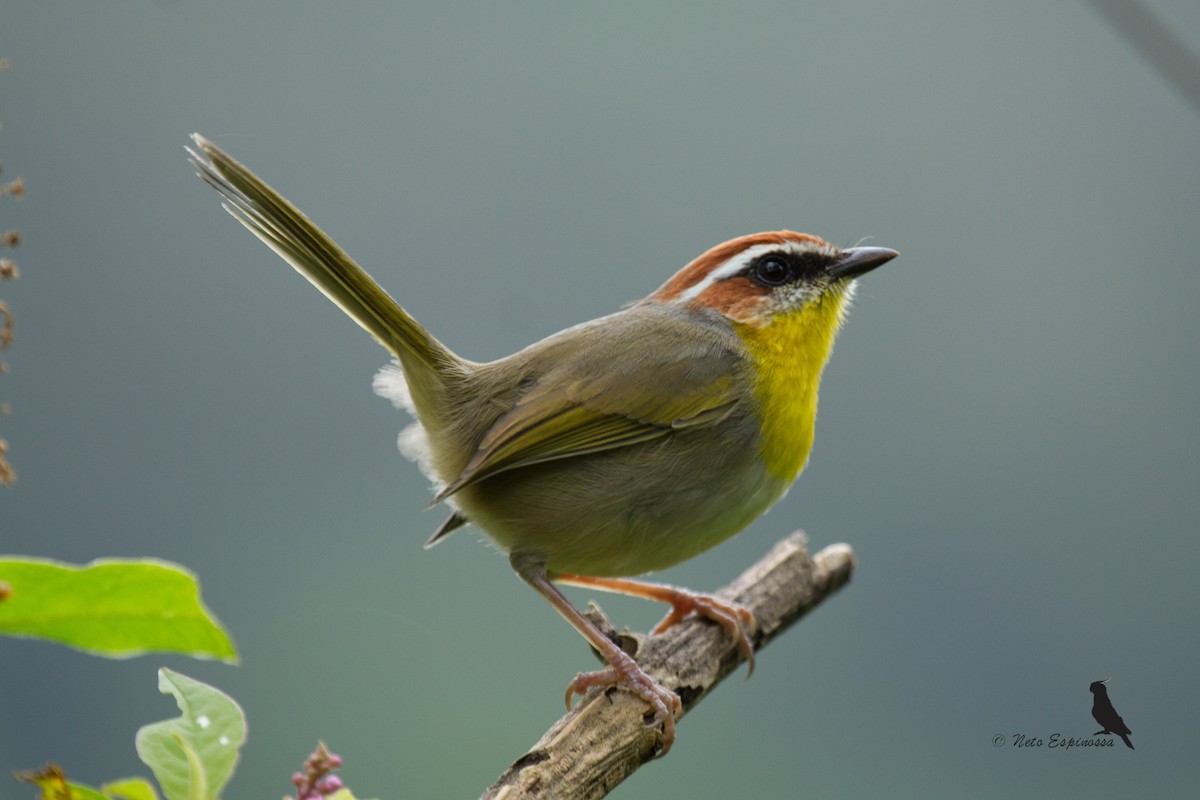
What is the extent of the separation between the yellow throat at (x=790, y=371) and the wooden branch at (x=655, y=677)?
2.09 ft

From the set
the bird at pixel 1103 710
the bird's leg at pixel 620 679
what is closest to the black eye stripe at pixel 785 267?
the bird's leg at pixel 620 679

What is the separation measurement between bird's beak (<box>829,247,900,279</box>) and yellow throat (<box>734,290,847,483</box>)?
0.08 m

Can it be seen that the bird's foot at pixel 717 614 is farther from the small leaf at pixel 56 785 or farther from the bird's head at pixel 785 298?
the small leaf at pixel 56 785

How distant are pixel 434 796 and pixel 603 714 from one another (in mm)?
2420

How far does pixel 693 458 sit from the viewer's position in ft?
10.9

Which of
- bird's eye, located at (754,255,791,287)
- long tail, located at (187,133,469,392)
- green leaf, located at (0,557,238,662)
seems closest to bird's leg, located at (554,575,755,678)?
long tail, located at (187,133,469,392)

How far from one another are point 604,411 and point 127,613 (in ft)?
7.93

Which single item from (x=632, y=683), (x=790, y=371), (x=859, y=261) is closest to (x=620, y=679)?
(x=632, y=683)

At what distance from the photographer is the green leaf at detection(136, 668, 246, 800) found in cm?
118

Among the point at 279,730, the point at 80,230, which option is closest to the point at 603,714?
the point at 279,730

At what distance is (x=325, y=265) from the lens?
319 centimetres

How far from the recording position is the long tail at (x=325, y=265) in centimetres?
289

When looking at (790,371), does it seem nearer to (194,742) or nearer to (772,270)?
(772,270)

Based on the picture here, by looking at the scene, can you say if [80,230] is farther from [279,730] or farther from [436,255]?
[279,730]
